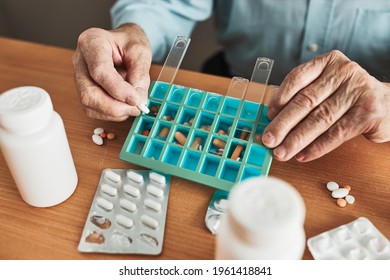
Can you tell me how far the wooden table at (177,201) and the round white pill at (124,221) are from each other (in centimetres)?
4

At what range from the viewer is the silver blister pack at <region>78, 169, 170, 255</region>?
1.92 ft

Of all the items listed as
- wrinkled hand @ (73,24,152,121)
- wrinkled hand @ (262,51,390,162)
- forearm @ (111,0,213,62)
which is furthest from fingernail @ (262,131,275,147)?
forearm @ (111,0,213,62)

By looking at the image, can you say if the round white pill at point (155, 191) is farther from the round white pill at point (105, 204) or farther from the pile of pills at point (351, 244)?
the pile of pills at point (351, 244)

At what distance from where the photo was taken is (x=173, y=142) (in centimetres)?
68

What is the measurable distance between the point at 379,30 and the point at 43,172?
2.44 feet

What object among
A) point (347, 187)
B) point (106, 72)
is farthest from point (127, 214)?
point (347, 187)

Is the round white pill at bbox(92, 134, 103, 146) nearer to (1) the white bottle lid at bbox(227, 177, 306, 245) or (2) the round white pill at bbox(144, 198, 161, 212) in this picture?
(2) the round white pill at bbox(144, 198, 161, 212)

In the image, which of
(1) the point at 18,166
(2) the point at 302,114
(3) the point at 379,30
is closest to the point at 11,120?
(1) the point at 18,166

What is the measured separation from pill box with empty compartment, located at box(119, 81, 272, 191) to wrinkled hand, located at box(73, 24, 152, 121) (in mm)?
36

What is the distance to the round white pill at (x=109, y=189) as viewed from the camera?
640 mm

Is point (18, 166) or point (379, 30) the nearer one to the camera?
point (18, 166)

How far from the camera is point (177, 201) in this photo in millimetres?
646

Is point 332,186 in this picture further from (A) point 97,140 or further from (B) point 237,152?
(A) point 97,140
